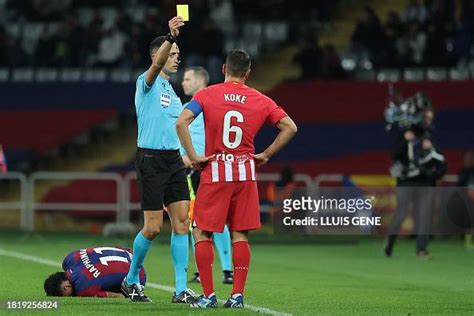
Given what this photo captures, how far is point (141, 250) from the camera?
13.0m

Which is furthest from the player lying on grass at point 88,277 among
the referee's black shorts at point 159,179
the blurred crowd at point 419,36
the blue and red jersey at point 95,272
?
the blurred crowd at point 419,36

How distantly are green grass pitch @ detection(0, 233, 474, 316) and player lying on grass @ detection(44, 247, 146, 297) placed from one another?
263 millimetres

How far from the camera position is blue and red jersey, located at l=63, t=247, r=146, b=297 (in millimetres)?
13344

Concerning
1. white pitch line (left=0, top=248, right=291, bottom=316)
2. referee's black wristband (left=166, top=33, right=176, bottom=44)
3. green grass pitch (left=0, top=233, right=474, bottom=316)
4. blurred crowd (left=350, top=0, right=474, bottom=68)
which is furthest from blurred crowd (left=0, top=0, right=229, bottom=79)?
referee's black wristband (left=166, top=33, right=176, bottom=44)

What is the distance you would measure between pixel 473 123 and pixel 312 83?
3.20m

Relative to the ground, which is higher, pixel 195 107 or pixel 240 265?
pixel 195 107

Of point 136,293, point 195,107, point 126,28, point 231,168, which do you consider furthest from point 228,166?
point 126,28

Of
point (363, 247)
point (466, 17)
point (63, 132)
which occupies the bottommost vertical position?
point (363, 247)

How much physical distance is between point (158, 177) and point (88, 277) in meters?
1.18

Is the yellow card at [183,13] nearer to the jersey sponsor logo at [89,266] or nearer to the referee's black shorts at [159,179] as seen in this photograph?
the referee's black shorts at [159,179]

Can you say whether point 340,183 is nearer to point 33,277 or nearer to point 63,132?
point 63,132

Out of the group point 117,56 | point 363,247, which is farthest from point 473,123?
point 117,56

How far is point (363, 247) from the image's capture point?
23.9 meters

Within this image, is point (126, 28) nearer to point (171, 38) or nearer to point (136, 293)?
point (136, 293)
